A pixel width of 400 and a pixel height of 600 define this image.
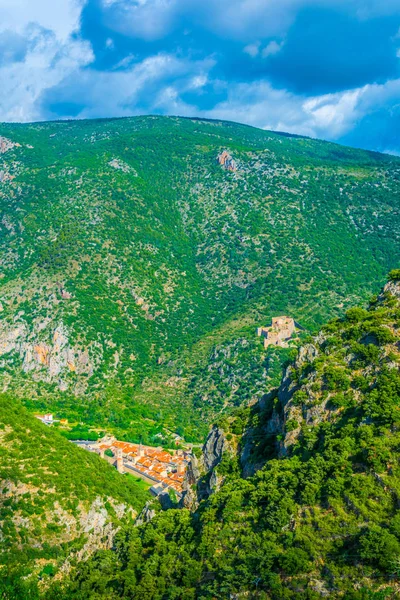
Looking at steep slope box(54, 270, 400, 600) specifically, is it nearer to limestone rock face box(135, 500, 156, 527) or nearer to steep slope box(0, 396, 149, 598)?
steep slope box(0, 396, 149, 598)

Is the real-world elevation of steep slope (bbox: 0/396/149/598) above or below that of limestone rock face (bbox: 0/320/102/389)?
below

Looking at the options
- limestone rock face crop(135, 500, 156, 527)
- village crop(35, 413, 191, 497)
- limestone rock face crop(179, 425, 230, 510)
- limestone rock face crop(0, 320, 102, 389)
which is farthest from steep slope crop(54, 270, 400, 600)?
limestone rock face crop(0, 320, 102, 389)

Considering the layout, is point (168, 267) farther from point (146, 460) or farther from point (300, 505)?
point (300, 505)

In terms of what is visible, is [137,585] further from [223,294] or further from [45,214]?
[45,214]

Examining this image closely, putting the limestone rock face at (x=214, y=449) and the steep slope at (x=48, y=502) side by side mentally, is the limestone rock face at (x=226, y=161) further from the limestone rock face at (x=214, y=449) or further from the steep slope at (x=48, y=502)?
the limestone rock face at (x=214, y=449)

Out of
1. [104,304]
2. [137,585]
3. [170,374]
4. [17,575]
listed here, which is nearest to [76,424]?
[170,374]

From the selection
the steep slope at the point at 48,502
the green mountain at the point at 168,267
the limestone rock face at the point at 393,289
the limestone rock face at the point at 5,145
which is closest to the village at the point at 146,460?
the green mountain at the point at 168,267
